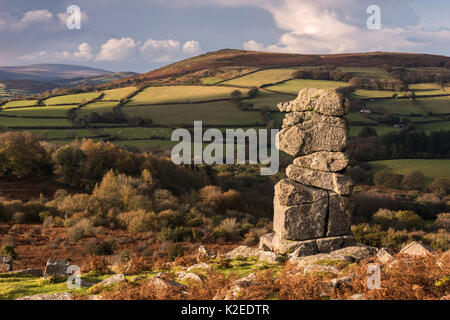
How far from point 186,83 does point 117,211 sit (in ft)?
315

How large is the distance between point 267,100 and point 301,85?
61.2ft

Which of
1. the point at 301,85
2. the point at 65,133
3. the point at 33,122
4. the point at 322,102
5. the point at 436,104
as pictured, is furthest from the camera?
the point at 301,85

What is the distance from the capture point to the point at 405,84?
335 ft

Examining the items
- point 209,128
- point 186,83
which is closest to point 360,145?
point 209,128

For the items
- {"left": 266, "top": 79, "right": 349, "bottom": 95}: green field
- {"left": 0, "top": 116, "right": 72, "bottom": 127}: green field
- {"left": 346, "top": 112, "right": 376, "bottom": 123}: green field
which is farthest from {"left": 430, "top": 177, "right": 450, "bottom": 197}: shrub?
{"left": 0, "top": 116, "right": 72, "bottom": 127}: green field

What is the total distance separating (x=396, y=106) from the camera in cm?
8662

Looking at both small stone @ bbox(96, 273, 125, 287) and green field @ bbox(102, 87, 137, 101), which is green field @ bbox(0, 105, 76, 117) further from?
small stone @ bbox(96, 273, 125, 287)

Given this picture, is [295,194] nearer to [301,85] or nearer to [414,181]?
[414,181]

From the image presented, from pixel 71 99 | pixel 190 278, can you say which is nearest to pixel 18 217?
pixel 190 278

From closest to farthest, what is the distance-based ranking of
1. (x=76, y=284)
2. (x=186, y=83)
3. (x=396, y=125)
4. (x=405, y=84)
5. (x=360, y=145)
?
(x=76, y=284) → (x=360, y=145) → (x=396, y=125) → (x=405, y=84) → (x=186, y=83)

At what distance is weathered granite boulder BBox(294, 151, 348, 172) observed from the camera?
47.8 feet

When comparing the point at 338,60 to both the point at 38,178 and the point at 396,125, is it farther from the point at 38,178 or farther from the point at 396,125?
the point at 38,178

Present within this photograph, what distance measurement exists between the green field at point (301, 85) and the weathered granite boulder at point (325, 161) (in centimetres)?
8106

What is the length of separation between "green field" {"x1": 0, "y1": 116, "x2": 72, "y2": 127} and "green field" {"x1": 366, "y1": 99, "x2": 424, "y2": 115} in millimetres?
70289
